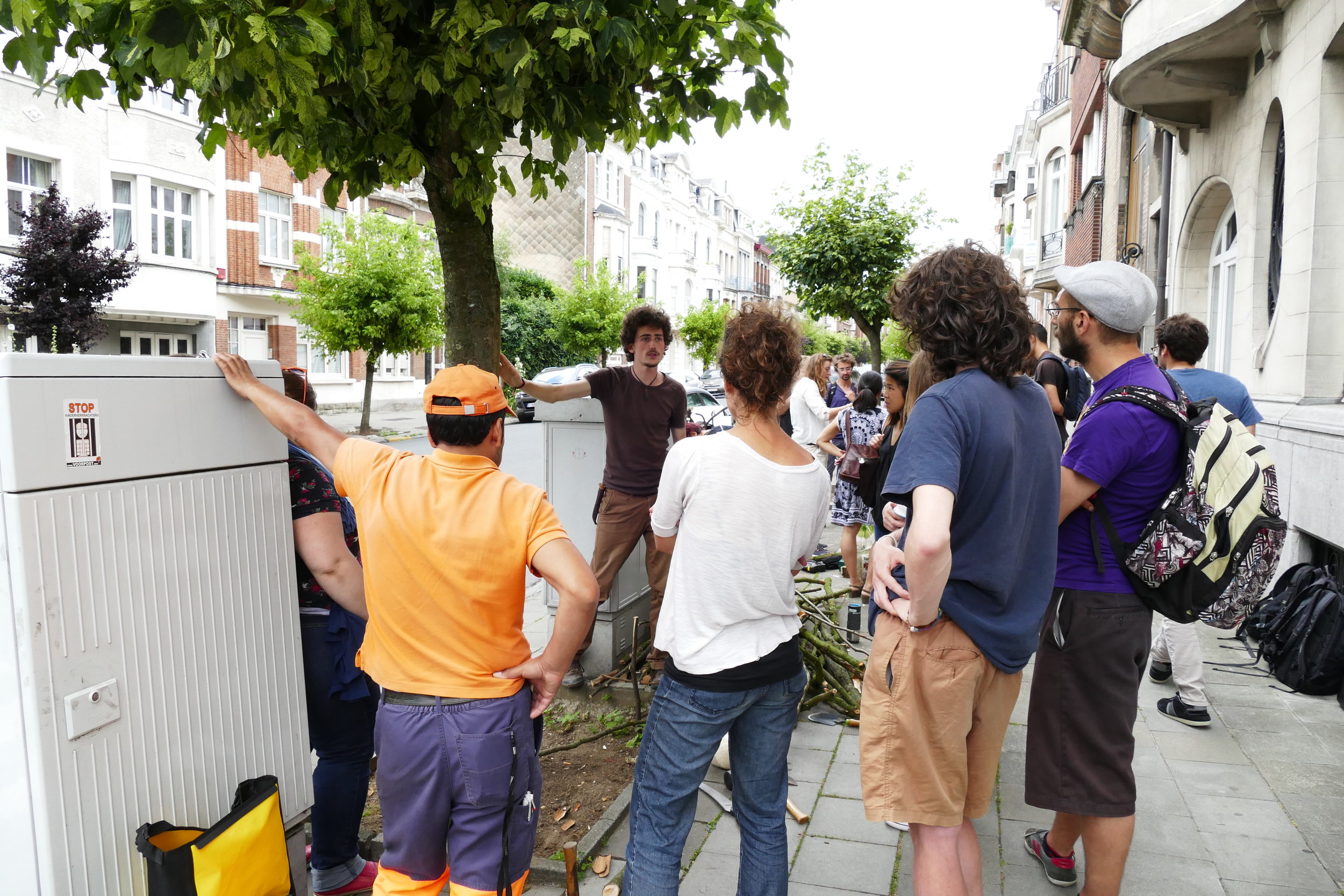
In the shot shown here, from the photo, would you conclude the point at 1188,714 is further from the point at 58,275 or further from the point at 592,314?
the point at 592,314

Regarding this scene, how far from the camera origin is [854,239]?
2033 cm

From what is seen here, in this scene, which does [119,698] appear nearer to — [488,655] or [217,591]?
[217,591]

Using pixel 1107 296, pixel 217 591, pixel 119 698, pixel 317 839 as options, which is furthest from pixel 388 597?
pixel 1107 296

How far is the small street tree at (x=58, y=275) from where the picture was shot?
1728 centimetres

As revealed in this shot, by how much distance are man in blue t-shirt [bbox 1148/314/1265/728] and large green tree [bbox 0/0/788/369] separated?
257cm

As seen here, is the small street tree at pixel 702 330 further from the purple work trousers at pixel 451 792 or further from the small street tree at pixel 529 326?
the purple work trousers at pixel 451 792

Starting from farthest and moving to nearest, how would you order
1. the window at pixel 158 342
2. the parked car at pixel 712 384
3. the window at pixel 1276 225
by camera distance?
the parked car at pixel 712 384
the window at pixel 158 342
the window at pixel 1276 225

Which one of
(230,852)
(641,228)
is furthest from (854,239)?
(641,228)

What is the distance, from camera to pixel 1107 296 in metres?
2.78

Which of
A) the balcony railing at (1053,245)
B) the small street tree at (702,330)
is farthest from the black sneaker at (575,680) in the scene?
the small street tree at (702,330)

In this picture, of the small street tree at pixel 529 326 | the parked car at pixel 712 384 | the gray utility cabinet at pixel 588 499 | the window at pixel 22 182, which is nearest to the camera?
the gray utility cabinet at pixel 588 499

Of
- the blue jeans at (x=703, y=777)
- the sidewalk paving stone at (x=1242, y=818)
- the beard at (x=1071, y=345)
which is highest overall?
the beard at (x=1071, y=345)

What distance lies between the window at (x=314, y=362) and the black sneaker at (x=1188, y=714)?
29.8 metres

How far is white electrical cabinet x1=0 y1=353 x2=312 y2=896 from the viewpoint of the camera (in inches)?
74.4
